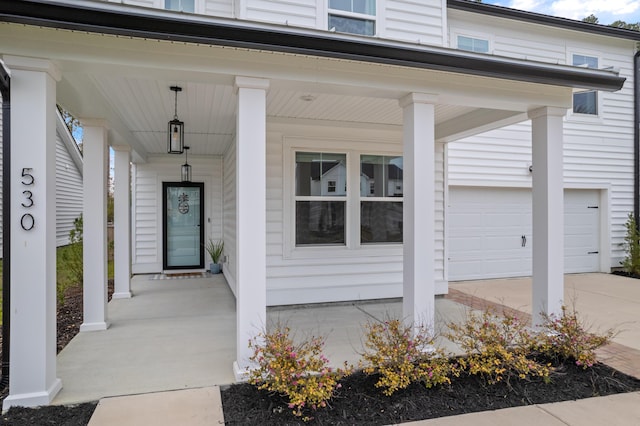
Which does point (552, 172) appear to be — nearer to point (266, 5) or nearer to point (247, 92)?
point (247, 92)

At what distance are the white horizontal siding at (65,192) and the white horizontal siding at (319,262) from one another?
33.4ft

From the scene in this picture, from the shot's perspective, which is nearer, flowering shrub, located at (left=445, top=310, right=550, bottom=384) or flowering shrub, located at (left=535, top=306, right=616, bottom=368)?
flowering shrub, located at (left=445, top=310, right=550, bottom=384)

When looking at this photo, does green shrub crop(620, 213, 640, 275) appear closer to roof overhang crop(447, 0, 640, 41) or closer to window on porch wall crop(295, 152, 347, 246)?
roof overhang crop(447, 0, 640, 41)

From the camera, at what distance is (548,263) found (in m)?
4.12

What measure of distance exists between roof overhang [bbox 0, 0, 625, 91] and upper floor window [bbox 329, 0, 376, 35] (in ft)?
8.52

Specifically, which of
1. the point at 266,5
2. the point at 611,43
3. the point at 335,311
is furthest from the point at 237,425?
the point at 611,43

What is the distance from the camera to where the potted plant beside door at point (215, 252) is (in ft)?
29.1

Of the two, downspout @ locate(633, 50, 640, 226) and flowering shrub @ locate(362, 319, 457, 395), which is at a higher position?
downspout @ locate(633, 50, 640, 226)

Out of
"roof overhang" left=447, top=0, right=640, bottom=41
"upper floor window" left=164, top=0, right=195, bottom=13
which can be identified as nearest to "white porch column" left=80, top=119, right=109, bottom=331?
"upper floor window" left=164, top=0, right=195, bottom=13

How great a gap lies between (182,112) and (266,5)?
1.85 meters

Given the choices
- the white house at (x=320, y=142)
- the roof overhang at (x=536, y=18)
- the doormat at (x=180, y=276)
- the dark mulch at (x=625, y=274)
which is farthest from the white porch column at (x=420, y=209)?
the dark mulch at (x=625, y=274)

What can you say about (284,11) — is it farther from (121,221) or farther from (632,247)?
(632,247)

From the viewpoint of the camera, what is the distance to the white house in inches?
112

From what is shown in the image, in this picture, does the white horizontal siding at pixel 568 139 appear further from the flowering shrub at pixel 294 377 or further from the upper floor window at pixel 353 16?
the flowering shrub at pixel 294 377
